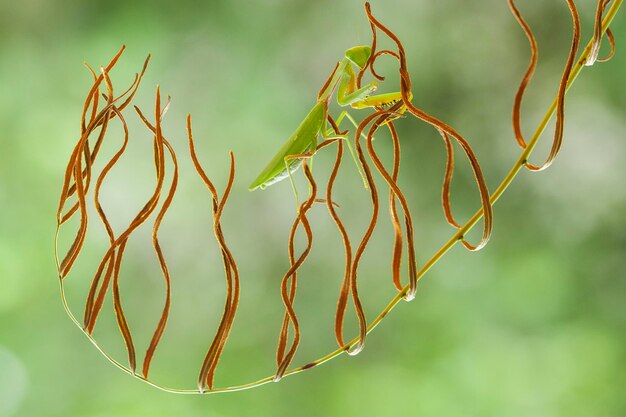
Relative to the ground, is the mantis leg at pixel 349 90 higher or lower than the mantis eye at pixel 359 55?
lower

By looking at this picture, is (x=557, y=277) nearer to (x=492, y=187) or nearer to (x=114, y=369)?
(x=492, y=187)

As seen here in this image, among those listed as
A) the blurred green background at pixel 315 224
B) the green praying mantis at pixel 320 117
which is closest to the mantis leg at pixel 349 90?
the green praying mantis at pixel 320 117

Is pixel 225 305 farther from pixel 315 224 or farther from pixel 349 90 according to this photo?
pixel 315 224

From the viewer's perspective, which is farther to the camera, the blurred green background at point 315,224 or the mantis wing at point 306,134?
the blurred green background at point 315,224

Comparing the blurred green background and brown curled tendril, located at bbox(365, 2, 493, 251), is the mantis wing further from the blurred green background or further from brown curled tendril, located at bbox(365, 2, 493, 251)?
the blurred green background

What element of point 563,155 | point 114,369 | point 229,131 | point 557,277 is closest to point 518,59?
point 563,155

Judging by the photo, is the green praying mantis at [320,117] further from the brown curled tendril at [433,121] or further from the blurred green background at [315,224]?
the blurred green background at [315,224]
